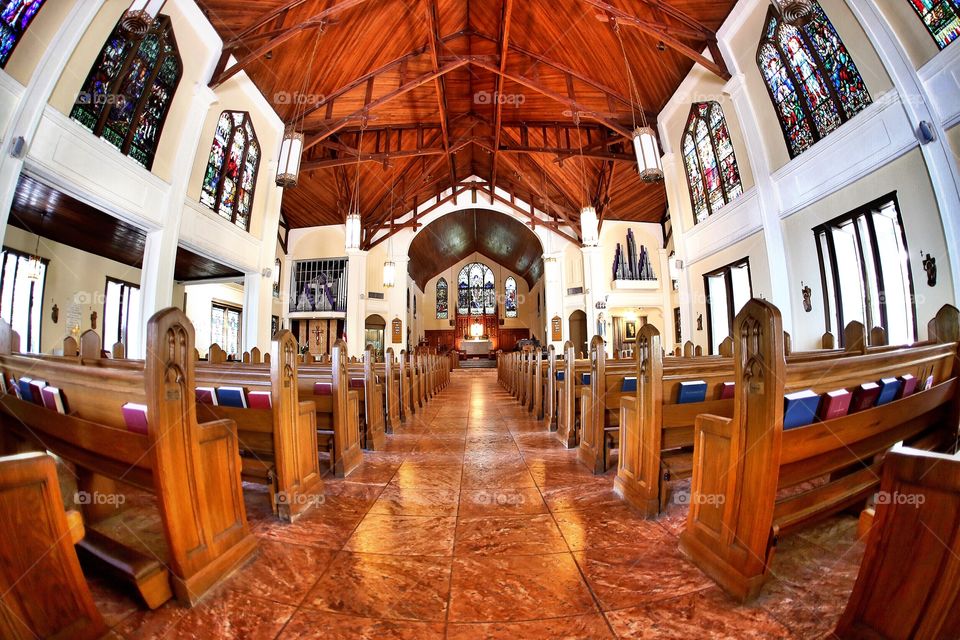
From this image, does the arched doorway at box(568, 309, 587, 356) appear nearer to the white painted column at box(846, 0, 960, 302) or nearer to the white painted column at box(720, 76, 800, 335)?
the white painted column at box(720, 76, 800, 335)

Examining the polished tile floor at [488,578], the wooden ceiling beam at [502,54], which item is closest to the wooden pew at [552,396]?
the polished tile floor at [488,578]

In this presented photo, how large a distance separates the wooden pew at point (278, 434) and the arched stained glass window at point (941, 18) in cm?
621

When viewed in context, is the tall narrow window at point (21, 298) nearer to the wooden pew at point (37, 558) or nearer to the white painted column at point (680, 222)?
the wooden pew at point (37, 558)

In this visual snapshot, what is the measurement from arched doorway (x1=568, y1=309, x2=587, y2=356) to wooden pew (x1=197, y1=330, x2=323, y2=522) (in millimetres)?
13959

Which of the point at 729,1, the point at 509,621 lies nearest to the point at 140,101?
the point at 509,621

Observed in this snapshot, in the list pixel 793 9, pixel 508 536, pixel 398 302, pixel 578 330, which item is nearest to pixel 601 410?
pixel 508 536

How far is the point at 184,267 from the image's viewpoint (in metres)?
8.14

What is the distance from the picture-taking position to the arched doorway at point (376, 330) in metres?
14.8

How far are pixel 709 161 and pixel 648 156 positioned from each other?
2.10m

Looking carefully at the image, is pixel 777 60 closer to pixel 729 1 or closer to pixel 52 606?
pixel 729 1

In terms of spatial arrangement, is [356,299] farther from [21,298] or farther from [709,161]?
[709,161]

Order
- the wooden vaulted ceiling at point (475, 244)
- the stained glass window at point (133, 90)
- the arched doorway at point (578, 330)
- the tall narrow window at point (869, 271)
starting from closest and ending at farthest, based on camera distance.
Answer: the tall narrow window at point (869, 271) < the stained glass window at point (133, 90) < the arched doorway at point (578, 330) < the wooden vaulted ceiling at point (475, 244)

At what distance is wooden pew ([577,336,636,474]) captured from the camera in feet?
8.04

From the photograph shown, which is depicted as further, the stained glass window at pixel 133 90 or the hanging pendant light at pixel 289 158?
the hanging pendant light at pixel 289 158
